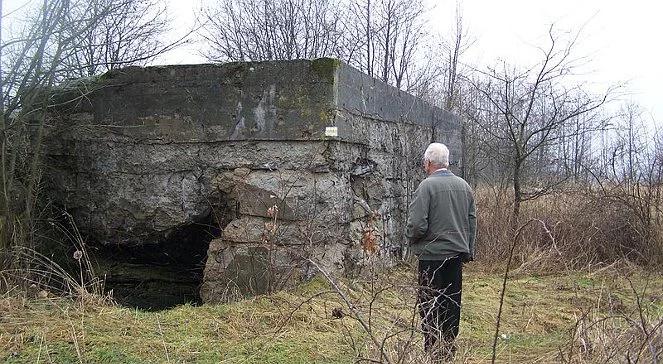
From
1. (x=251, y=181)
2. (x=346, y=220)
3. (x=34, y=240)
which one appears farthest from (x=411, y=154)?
(x=34, y=240)

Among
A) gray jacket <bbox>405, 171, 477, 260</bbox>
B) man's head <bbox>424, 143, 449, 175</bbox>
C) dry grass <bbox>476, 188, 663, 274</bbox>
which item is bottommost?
dry grass <bbox>476, 188, 663, 274</bbox>

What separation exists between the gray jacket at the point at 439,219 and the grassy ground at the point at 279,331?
13.0 inches

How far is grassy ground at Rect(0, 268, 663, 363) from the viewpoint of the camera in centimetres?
352

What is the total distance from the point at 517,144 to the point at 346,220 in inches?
155

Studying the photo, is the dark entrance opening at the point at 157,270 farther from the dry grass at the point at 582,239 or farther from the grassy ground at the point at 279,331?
the dry grass at the point at 582,239

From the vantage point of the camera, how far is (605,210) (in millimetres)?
7578

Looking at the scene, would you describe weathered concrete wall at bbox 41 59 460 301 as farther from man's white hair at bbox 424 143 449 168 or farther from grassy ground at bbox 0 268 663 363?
man's white hair at bbox 424 143 449 168

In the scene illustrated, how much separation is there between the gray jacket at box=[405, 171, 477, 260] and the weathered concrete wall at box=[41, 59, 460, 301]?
107 centimetres

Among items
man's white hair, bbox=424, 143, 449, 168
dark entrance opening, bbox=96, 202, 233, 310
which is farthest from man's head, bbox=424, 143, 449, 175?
dark entrance opening, bbox=96, 202, 233, 310

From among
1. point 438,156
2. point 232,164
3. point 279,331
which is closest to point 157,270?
point 232,164

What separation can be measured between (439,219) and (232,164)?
2140mm

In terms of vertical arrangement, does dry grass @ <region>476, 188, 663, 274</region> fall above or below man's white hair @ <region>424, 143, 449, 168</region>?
below

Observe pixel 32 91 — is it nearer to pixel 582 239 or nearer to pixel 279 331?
pixel 279 331

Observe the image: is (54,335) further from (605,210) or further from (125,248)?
(605,210)
